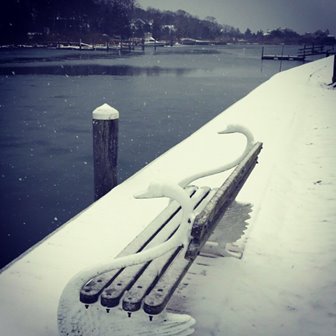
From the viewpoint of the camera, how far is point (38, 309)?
323 cm

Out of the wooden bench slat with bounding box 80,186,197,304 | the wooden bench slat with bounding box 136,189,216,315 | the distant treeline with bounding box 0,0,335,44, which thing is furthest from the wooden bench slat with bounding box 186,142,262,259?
the distant treeline with bounding box 0,0,335,44

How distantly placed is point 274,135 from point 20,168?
6318 millimetres

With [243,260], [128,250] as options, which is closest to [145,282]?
[128,250]

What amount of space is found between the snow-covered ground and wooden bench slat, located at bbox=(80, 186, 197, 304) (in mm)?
125

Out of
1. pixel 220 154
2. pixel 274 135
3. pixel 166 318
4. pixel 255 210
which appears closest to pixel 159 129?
pixel 274 135

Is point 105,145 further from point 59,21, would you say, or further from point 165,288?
point 59,21

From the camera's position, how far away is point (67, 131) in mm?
13031

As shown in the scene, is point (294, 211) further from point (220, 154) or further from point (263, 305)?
point (220, 154)

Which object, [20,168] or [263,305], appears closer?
[263,305]

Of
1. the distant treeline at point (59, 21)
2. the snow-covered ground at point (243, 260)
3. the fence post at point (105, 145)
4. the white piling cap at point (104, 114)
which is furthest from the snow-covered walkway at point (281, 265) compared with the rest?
the distant treeline at point (59, 21)

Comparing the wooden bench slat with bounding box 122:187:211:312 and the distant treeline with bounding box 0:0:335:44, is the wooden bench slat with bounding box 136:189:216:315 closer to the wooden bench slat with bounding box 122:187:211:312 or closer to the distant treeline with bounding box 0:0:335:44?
the wooden bench slat with bounding box 122:187:211:312

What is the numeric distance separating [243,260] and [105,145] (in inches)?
96.1

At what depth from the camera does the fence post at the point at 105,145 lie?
17.1ft

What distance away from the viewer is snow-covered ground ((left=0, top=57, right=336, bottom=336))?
317 cm
